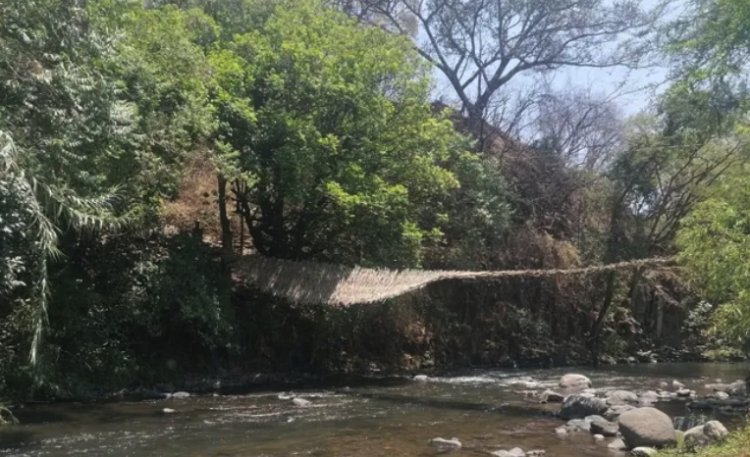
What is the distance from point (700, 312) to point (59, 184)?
640 inches

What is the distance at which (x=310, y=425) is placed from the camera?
8938 mm

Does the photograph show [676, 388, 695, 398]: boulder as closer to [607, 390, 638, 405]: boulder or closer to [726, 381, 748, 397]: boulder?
[726, 381, 748, 397]: boulder

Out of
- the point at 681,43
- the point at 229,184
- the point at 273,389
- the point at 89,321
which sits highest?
the point at 681,43

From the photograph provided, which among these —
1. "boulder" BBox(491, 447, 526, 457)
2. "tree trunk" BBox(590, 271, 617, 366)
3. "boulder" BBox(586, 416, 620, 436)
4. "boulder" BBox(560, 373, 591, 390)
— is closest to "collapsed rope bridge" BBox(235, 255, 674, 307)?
"boulder" BBox(560, 373, 591, 390)

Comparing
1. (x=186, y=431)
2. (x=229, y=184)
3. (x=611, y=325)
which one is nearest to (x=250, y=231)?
(x=229, y=184)

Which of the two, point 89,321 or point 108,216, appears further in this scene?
point 89,321

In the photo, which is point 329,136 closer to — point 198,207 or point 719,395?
point 198,207

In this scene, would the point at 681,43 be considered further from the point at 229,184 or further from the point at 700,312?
the point at 700,312

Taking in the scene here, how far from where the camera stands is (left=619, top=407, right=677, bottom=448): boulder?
26.3 ft

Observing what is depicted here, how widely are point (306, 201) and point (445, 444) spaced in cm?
600

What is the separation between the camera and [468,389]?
40.5ft

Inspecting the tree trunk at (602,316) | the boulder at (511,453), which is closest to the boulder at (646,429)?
the boulder at (511,453)

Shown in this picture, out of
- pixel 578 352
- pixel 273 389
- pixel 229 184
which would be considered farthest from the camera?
pixel 578 352

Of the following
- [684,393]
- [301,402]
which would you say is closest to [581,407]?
[684,393]
